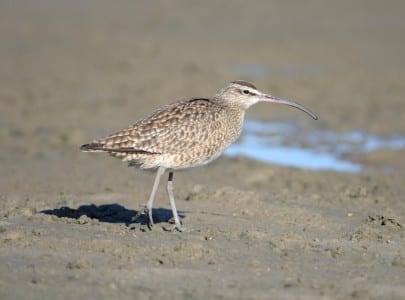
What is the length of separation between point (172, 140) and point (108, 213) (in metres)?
1.37

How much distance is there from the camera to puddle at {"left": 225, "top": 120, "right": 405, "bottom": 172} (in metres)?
15.2

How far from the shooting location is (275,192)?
12.4 m

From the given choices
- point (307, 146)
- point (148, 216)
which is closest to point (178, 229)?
point (148, 216)

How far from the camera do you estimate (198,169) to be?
14477mm

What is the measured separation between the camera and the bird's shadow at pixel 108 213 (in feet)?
34.1

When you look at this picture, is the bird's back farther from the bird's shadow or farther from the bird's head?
the bird's shadow

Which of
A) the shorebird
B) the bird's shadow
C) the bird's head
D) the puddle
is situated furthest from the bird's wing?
the puddle

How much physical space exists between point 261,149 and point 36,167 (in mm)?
3831

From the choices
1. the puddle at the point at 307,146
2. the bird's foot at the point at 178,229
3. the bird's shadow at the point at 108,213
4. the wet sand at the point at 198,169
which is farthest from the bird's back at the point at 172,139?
the puddle at the point at 307,146

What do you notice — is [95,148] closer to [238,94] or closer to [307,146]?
[238,94]

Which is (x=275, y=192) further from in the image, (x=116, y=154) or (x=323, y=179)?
(x=116, y=154)

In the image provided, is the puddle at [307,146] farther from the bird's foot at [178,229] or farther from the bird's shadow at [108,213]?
the bird's foot at [178,229]

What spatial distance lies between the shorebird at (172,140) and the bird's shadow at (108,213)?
1.81ft

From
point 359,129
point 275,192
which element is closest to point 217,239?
point 275,192
